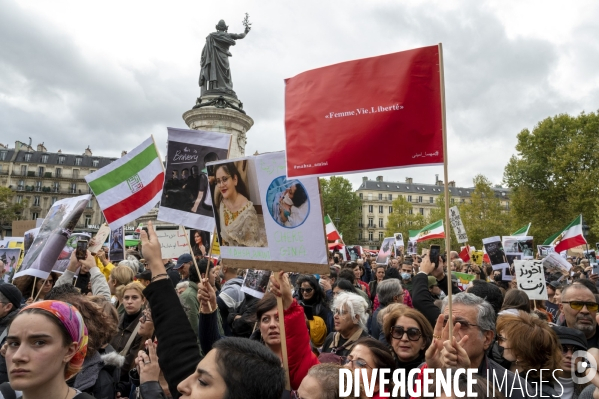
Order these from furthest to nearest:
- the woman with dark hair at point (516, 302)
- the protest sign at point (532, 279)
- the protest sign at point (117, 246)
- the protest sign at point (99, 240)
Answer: the protest sign at point (117, 246) → the protest sign at point (99, 240) → the protest sign at point (532, 279) → the woman with dark hair at point (516, 302)

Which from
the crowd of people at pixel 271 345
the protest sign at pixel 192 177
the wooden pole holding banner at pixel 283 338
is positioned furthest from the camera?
the protest sign at pixel 192 177

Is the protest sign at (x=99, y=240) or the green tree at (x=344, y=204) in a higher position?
the green tree at (x=344, y=204)

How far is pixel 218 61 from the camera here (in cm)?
2531

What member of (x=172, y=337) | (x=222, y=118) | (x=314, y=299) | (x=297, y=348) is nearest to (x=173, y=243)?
(x=314, y=299)

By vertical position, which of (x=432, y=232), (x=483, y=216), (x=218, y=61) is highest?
(x=218, y=61)

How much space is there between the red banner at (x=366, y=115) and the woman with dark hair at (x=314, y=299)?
7.40 ft

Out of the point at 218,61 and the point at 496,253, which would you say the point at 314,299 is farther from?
the point at 218,61

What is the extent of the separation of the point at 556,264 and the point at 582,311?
5653mm

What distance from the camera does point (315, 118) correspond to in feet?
11.5

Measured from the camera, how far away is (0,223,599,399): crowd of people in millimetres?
2072

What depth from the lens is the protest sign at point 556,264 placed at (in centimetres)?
881

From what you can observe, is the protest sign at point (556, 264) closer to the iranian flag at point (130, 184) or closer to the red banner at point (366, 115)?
the red banner at point (366, 115)

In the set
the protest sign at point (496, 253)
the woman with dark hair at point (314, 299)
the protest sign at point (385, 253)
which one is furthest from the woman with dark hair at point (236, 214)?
the protest sign at point (385, 253)

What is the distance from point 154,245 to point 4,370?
1292 millimetres
